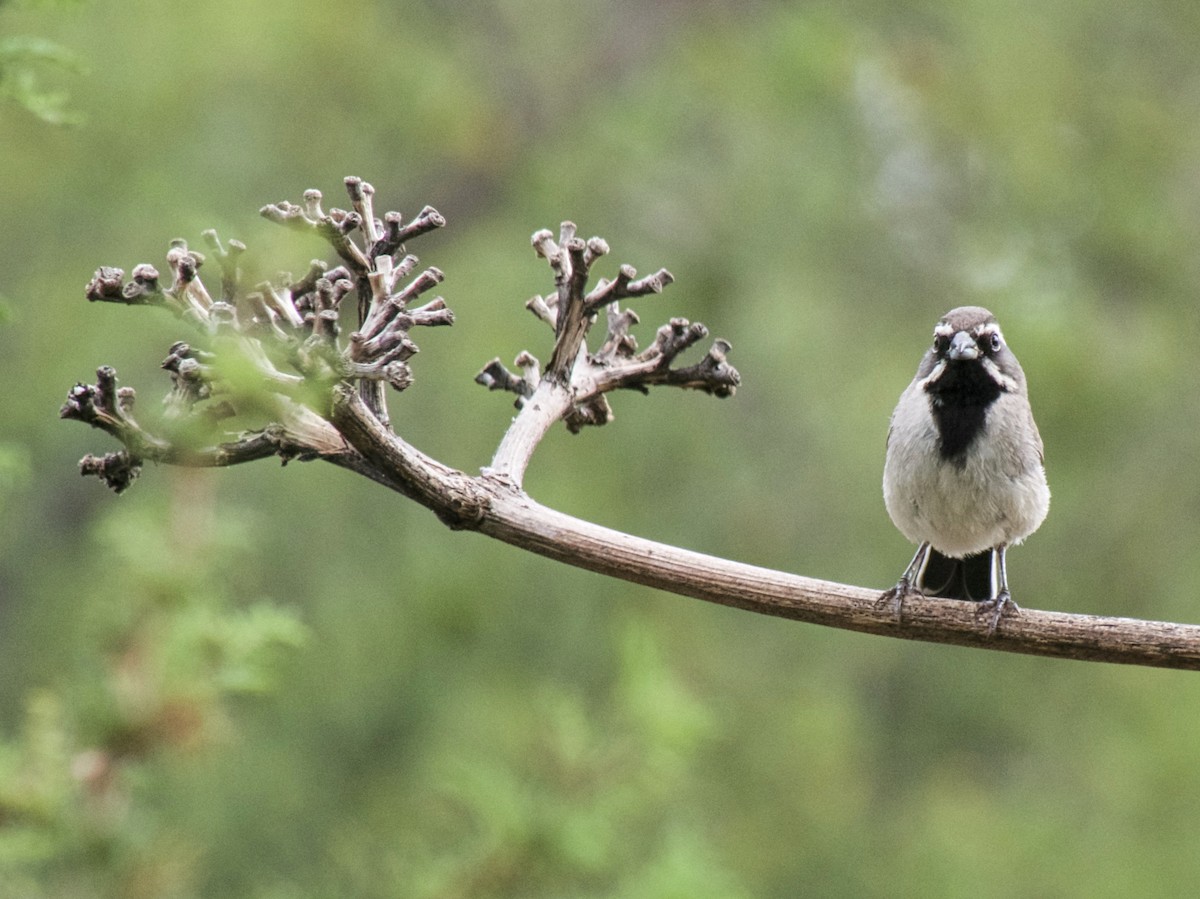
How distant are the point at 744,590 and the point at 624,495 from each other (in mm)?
5794

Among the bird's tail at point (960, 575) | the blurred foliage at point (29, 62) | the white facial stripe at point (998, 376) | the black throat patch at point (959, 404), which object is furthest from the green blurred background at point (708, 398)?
the blurred foliage at point (29, 62)

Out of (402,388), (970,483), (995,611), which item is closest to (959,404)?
(970,483)

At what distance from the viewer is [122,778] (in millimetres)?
4016

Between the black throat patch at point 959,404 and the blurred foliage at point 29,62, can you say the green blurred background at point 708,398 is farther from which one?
the blurred foliage at point 29,62

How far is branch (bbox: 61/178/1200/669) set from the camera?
221cm

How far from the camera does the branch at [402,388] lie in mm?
2211

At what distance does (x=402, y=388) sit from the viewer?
235 centimetres

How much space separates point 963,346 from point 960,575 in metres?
1.00

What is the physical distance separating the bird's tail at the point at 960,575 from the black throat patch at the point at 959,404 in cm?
54

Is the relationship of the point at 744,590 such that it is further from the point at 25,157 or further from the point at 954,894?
the point at 954,894

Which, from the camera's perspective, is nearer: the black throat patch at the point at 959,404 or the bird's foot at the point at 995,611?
the bird's foot at the point at 995,611

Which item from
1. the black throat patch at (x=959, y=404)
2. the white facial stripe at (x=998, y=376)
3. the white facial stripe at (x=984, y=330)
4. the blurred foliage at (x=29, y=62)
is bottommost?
the blurred foliage at (x=29, y=62)

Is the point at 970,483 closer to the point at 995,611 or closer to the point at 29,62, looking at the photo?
the point at 995,611

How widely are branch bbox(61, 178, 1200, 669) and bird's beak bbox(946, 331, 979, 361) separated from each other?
3.44ft
